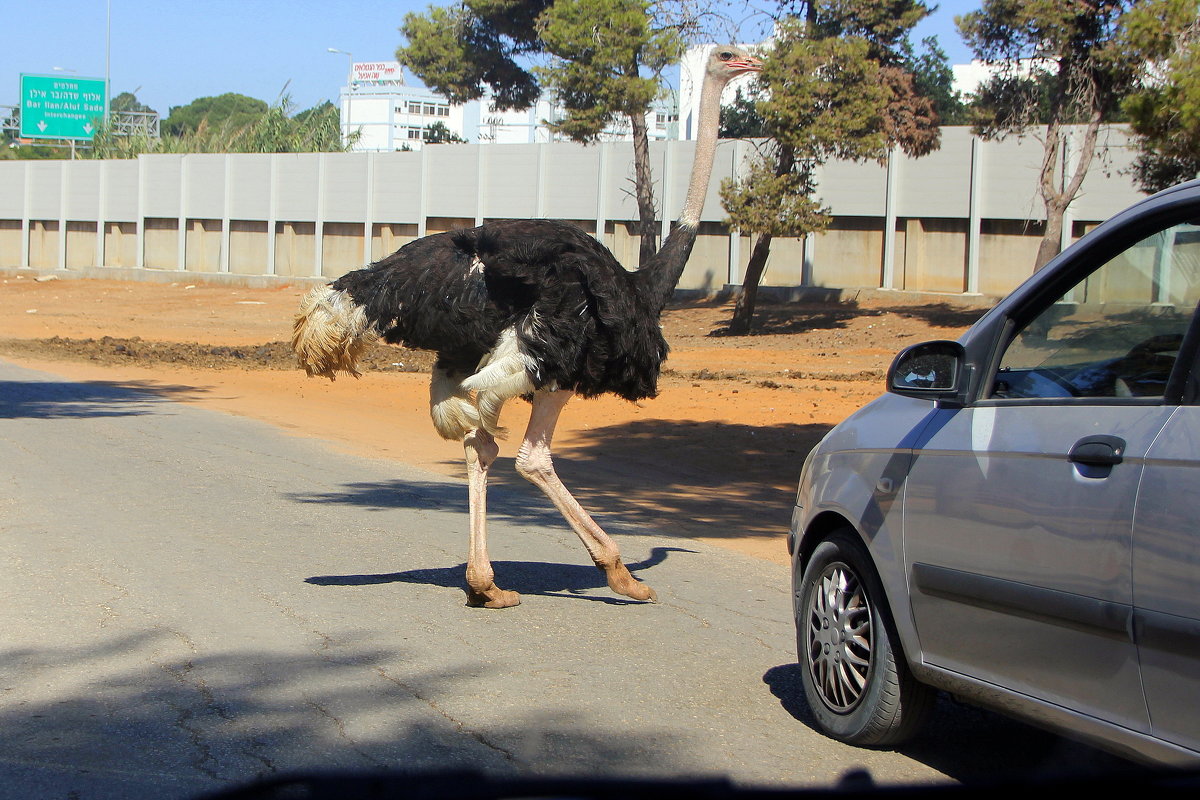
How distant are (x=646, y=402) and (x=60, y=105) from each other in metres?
60.5

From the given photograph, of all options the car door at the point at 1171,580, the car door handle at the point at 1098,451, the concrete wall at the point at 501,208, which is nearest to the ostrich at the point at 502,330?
the car door handle at the point at 1098,451

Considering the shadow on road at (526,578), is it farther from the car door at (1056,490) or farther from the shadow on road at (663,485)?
the car door at (1056,490)

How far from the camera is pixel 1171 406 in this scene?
3389mm

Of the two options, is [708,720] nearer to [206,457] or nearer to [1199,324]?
[1199,324]

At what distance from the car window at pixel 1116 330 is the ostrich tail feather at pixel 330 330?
3.34 metres

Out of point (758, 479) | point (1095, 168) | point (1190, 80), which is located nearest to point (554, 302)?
point (758, 479)

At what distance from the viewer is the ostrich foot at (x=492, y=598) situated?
6.46 m

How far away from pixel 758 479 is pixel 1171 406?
8.78 meters

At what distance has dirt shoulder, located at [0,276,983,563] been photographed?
37.3 ft

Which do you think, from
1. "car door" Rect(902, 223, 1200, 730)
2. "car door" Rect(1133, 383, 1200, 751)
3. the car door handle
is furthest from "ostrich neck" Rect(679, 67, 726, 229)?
"car door" Rect(1133, 383, 1200, 751)

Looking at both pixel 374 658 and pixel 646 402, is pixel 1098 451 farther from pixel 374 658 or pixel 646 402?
pixel 646 402

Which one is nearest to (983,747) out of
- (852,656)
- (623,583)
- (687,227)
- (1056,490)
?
(852,656)

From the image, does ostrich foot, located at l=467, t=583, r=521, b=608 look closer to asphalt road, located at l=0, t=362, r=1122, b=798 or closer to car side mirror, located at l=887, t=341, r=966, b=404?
Result: asphalt road, located at l=0, t=362, r=1122, b=798

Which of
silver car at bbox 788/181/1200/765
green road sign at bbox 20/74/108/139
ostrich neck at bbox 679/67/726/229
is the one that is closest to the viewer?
silver car at bbox 788/181/1200/765
